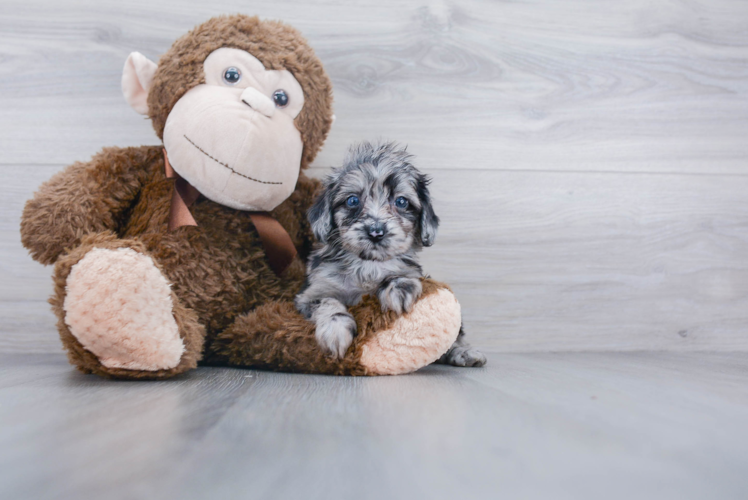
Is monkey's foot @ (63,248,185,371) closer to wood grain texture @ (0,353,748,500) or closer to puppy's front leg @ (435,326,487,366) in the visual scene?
wood grain texture @ (0,353,748,500)

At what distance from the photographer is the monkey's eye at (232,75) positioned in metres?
1.35

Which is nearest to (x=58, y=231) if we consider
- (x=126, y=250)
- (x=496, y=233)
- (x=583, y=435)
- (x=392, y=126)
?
(x=126, y=250)

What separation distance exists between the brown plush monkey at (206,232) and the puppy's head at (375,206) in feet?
0.42

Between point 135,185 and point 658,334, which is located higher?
point 135,185

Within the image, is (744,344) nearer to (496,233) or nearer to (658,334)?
(658,334)

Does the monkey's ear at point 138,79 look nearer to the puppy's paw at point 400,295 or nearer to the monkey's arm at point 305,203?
the monkey's arm at point 305,203

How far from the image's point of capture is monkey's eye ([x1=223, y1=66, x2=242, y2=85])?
135 cm

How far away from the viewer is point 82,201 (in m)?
1.30

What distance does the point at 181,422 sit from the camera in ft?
2.70

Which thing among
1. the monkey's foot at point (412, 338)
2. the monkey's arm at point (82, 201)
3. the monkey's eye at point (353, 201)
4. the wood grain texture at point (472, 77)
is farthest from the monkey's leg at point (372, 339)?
the wood grain texture at point (472, 77)

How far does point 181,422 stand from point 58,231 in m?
0.72

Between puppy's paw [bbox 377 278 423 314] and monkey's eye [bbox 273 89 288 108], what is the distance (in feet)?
1.93

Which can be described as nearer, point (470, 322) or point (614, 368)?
point (614, 368)

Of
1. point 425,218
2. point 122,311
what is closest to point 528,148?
point 425,218
